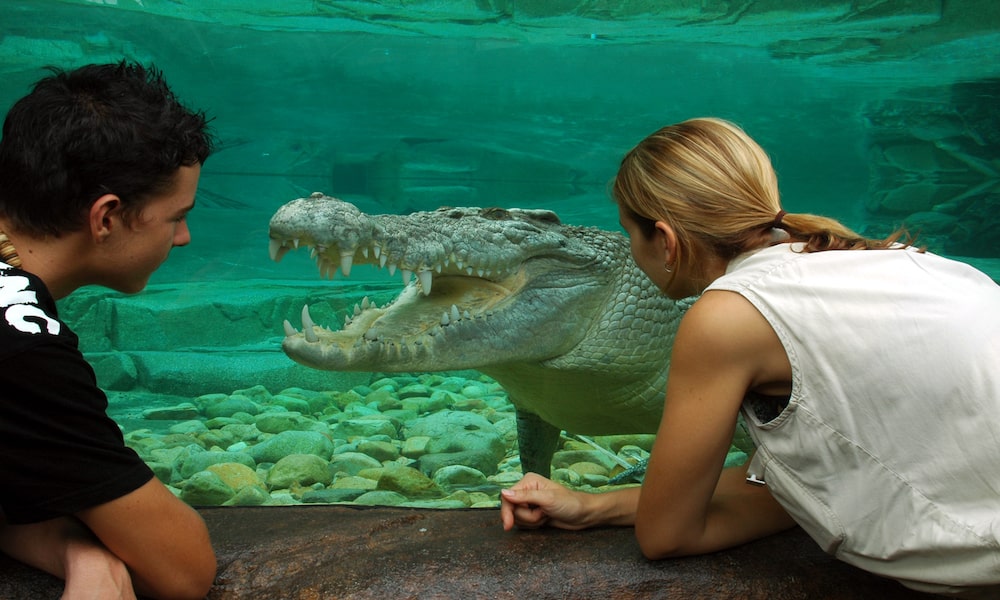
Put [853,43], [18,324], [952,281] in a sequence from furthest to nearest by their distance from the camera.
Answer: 1. [853,43]
2. [952,281]
3. [18,324]

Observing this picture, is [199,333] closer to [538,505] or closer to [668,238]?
[538,505]

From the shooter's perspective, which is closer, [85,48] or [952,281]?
[952,281]

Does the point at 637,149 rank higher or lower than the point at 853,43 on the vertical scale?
higher

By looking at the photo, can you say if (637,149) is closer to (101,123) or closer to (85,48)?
(101,123)

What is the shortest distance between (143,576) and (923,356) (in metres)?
1.29

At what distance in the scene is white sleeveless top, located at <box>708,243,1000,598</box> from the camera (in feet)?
3.91

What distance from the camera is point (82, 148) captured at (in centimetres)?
128

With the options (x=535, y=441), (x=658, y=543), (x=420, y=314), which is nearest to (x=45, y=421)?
(x=658, y=543)

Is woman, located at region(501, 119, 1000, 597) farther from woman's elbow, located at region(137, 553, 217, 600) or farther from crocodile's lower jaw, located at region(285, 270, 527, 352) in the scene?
crocodile's lower jaw, located at region(285, 270, 527, 352)

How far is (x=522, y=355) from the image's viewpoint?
255 centimetres

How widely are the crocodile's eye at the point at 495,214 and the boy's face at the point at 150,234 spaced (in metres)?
1.27

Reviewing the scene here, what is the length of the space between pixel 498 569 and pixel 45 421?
80 centimetres

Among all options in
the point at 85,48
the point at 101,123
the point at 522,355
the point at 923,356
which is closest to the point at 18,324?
the point at 101,123

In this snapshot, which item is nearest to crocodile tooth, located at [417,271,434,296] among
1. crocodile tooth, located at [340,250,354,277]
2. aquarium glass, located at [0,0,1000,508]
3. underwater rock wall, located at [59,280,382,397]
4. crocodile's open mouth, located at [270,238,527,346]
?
crocodile's open mouth, located at [270,238,527,346]
